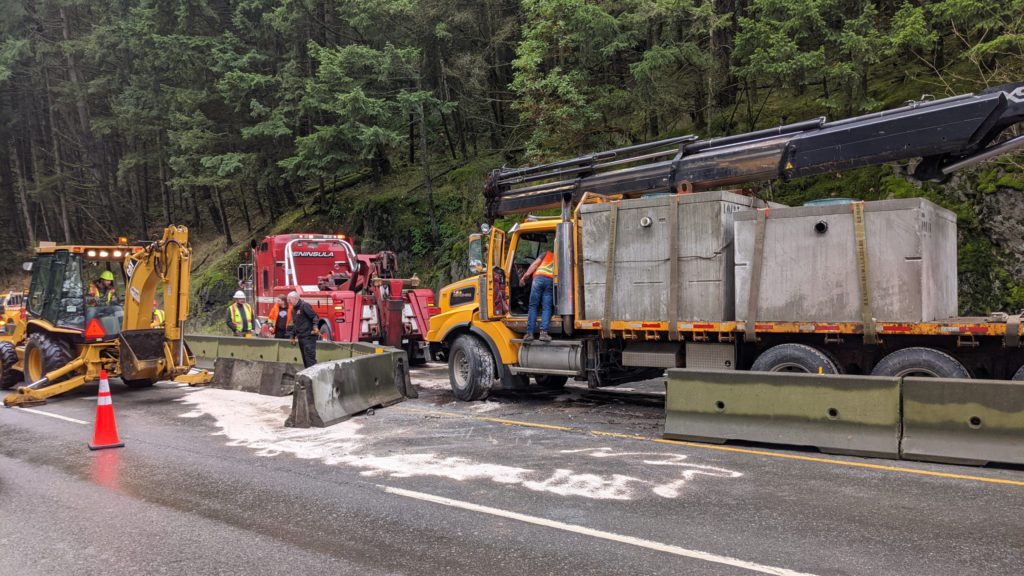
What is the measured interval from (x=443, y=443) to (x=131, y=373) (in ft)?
22.1

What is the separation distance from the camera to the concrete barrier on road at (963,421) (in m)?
6.23

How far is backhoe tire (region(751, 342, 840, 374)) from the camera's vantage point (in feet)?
25.7

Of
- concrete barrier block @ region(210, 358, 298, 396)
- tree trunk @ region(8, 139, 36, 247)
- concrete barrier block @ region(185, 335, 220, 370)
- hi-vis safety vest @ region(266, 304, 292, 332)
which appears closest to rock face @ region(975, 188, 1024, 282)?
concrete barrier block @ region(210, 358, 298, 396)

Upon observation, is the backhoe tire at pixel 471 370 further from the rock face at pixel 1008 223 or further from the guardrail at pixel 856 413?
the rock face at pixel 1008 223

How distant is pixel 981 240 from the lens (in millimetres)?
13625

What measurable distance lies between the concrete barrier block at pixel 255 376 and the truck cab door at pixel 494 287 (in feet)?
12.4

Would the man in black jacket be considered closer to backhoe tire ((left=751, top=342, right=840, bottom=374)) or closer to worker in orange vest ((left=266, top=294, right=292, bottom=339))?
worker in orange vest ((left=266, top=294, right=292, bottom=339))

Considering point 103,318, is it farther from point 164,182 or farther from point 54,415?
point 164,182

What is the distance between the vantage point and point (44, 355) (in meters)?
12.1

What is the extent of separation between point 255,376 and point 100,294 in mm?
3363

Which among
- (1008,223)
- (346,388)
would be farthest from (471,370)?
(1008,223)

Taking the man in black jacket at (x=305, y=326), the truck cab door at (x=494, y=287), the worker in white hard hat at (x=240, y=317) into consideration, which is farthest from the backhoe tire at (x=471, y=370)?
the worker in white hard hat at (x=240, y=317)

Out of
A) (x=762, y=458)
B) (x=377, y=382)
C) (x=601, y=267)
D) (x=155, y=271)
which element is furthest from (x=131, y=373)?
(x=762, y=458)

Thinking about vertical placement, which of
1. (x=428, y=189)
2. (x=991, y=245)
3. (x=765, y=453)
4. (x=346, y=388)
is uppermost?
(x=428, y=189)
